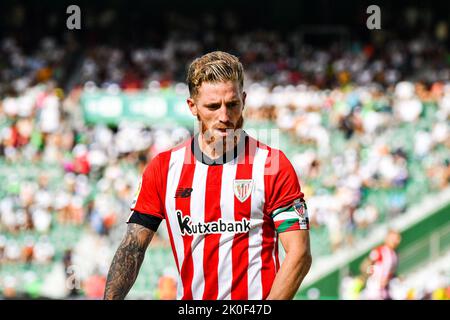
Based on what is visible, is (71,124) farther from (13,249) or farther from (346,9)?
(346,9)

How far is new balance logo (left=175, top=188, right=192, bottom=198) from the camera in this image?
Answer: 3.96 m

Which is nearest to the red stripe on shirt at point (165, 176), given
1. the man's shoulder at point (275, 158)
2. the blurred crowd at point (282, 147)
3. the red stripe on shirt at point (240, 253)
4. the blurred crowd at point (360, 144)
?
the red stripe on shirt at point (240, 253)

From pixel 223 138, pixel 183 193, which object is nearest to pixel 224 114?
pixel 223 138

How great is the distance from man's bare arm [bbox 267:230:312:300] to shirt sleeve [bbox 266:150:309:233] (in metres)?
0.04

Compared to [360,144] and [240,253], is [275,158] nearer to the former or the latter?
[240,253]

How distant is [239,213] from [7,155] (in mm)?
16542

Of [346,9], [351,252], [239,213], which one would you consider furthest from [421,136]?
[239,213]

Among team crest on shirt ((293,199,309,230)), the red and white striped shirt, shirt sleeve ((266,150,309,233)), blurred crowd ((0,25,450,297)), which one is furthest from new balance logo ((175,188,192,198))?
blurred crowd ((0,25,450,297))

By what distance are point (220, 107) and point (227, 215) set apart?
18.5 inches

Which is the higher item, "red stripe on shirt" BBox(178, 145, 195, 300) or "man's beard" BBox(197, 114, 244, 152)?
"man's beard" BBox(197, 114, 244, 152)

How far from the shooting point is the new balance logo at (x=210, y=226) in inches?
152

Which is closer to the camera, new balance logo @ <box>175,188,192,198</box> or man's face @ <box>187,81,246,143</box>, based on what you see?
man's face @ <box>187,81,246,143</box>

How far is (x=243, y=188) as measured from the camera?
3879 mm

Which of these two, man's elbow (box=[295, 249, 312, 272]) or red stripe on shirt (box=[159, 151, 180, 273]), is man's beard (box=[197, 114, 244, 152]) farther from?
man's elbow (box=[295, 249, 312, 272])
